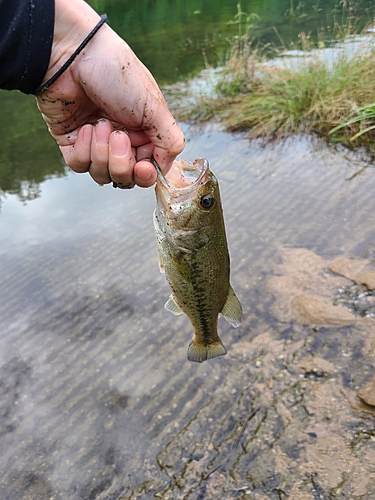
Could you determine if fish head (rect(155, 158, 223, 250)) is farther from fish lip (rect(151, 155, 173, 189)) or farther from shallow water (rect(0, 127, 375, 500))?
shallow water (rect(0, 127, 375, 500))

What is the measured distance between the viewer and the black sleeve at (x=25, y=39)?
1746mm

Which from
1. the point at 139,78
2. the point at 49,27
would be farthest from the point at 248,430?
the point at 49,27

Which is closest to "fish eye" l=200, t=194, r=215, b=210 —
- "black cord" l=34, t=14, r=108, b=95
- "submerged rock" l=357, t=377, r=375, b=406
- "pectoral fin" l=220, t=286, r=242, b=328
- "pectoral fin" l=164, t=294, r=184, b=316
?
"pectoral fin" l=220, t=286, r=242, b=328

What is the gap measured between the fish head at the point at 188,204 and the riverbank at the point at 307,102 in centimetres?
555

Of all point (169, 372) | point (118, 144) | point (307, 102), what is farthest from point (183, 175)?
point (307, 102)

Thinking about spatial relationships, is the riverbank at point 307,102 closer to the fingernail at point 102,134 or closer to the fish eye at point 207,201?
the fish eye at point 207,201

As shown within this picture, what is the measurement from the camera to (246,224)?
237 inches

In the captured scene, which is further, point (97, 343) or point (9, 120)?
point (9, 120)

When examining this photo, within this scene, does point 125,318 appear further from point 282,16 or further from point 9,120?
point 282,16

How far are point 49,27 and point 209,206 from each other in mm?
1076

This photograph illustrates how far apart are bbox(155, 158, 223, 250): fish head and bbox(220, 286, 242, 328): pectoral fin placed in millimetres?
456

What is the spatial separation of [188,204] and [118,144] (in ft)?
1.52

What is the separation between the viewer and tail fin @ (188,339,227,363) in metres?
2.71

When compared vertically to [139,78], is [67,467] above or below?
below
